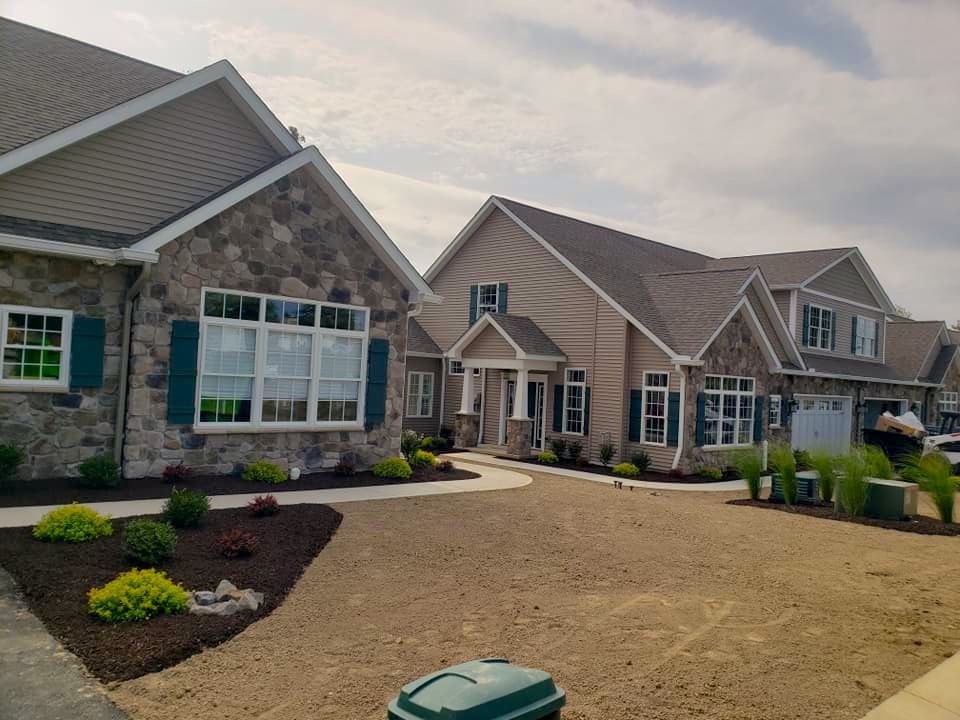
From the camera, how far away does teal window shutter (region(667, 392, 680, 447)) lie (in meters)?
17.9

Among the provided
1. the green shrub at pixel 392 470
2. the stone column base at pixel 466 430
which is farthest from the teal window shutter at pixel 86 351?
the stone column base at pixel 466 430

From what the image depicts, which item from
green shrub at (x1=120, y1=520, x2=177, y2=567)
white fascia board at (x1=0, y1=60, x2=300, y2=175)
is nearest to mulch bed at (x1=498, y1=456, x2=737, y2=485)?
white fascia board at (x1=0, y1=60, x2=300, y2=175)

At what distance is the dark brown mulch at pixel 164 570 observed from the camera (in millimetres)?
Answer: 5082

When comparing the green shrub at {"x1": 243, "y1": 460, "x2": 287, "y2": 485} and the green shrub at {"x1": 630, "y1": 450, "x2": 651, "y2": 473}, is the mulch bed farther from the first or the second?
the green shrub at {"x1": 243, "y1": 460, "x2": 287, "y2": 485}

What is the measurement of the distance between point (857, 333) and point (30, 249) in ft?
89.0

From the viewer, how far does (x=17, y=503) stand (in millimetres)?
9125

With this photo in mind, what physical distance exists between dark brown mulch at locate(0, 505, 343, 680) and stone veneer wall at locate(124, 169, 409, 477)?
2.67 meters

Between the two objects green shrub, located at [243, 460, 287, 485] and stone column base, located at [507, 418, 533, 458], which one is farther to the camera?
stone column base, located at [507, 418, 533, 458]

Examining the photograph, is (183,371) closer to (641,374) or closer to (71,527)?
(71,527)

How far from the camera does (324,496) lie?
11.3 m

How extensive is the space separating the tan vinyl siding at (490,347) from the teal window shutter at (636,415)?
3325 millimetres

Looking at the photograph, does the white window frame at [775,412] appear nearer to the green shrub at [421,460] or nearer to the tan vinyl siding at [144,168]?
the green shrub at [421,460]

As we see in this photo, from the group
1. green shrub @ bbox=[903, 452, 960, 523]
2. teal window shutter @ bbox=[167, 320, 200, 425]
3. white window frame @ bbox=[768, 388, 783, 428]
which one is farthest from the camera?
white window frame @ bbox=[768, 388, 783, 428]

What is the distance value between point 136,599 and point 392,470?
26.1ft
